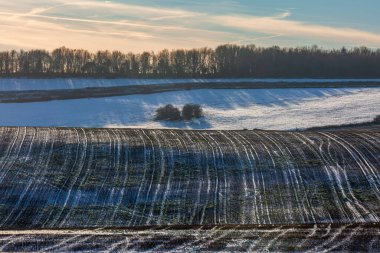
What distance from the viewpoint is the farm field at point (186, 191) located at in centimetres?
1964

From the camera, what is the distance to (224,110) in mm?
65375

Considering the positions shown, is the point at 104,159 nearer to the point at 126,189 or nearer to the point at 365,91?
the point at 126,189

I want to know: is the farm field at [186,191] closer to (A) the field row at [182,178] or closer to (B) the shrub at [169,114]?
(A) the field row at [182,178]

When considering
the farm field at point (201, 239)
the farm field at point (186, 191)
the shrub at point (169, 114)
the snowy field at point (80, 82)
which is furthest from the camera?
the snowy field at point (80, 82)

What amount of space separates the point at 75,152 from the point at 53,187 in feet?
14.5

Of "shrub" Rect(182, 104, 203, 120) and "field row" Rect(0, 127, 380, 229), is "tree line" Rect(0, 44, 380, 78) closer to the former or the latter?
"shrub" Rect(182, 104, 203, 120)

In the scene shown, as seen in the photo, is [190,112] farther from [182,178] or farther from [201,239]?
[201,239]

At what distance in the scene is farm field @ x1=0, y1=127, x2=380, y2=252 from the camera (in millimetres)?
19641

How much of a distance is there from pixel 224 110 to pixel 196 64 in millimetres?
45553

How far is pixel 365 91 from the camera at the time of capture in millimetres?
79812

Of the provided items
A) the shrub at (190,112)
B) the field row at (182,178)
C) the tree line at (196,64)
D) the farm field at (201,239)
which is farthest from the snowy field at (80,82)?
the farm field at (201,239)

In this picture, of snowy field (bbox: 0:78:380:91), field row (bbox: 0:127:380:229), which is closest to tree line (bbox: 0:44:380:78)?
snowy field (bbox: 0:78:380:91)

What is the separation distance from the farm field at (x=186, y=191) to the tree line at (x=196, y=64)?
6061cm

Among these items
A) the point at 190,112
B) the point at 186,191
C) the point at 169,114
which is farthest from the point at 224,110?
the point at 186,191
